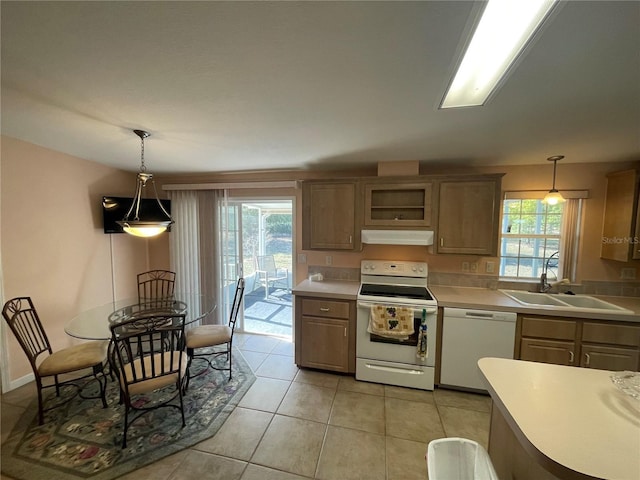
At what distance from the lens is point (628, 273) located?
2559 mm

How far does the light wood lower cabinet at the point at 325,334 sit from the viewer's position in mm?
2611

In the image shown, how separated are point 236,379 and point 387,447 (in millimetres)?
1592

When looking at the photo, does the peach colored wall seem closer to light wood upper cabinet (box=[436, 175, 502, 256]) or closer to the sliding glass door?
the sliding glass door

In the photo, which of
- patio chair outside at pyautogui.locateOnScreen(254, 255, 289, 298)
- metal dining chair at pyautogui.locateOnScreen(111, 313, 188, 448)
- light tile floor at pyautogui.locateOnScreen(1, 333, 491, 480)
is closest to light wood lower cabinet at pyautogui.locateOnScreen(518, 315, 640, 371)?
light tile floor at pyautogui.locateOnScreen(1, 333, 491, 480)

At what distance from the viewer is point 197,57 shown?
1107 mm

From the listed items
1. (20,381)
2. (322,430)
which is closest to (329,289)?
(322,430)

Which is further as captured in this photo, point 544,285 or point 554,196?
point 544,285

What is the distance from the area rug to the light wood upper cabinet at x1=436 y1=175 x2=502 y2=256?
8.79ft

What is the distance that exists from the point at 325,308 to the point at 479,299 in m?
1.56

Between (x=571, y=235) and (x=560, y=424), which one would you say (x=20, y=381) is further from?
(x=571, y=235)

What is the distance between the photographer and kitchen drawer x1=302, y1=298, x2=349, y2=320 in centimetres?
261

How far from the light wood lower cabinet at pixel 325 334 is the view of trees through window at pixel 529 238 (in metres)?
1.97

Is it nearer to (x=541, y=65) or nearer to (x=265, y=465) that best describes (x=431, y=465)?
(x=265, y=465)

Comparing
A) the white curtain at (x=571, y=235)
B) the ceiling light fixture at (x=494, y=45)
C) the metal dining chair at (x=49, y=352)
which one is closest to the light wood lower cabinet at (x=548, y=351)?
the white curtain at (x=571, y=235)
